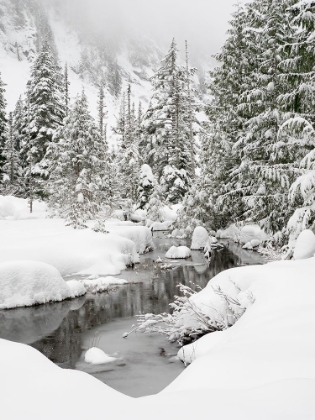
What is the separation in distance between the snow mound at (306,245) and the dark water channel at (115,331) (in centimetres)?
404

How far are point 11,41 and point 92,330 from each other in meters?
134

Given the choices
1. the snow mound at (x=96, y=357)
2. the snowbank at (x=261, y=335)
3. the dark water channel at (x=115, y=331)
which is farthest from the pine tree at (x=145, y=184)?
the snow mound at (x=96, y=357)

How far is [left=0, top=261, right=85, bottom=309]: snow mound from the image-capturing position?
10938 mm

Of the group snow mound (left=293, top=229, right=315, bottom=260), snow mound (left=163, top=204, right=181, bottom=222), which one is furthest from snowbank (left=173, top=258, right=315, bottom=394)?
snow mound (left=163, top=204, right=181, bottom=222)

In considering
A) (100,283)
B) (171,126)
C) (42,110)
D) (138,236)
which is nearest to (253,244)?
(138,236)

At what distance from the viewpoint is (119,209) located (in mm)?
37188

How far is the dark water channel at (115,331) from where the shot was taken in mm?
6707

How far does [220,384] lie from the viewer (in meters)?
3.12

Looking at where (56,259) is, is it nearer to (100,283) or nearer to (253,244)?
(100,283)

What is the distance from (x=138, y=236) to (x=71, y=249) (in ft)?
18.3

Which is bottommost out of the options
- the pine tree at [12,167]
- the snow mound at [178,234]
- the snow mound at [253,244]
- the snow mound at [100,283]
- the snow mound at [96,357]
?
the snow mound at [96,357]

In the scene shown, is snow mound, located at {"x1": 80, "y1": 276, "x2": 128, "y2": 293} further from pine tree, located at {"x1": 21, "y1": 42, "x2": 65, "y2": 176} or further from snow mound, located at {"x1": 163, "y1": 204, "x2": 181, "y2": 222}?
pine tree, located at {"x1": 21, "y1": 42, "x2": 65, "y2": 176}

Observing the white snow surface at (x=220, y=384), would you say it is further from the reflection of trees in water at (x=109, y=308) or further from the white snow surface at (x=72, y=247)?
the white snow surface at (x=72, y=247)

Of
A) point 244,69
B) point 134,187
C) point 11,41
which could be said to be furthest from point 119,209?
point 11,41
